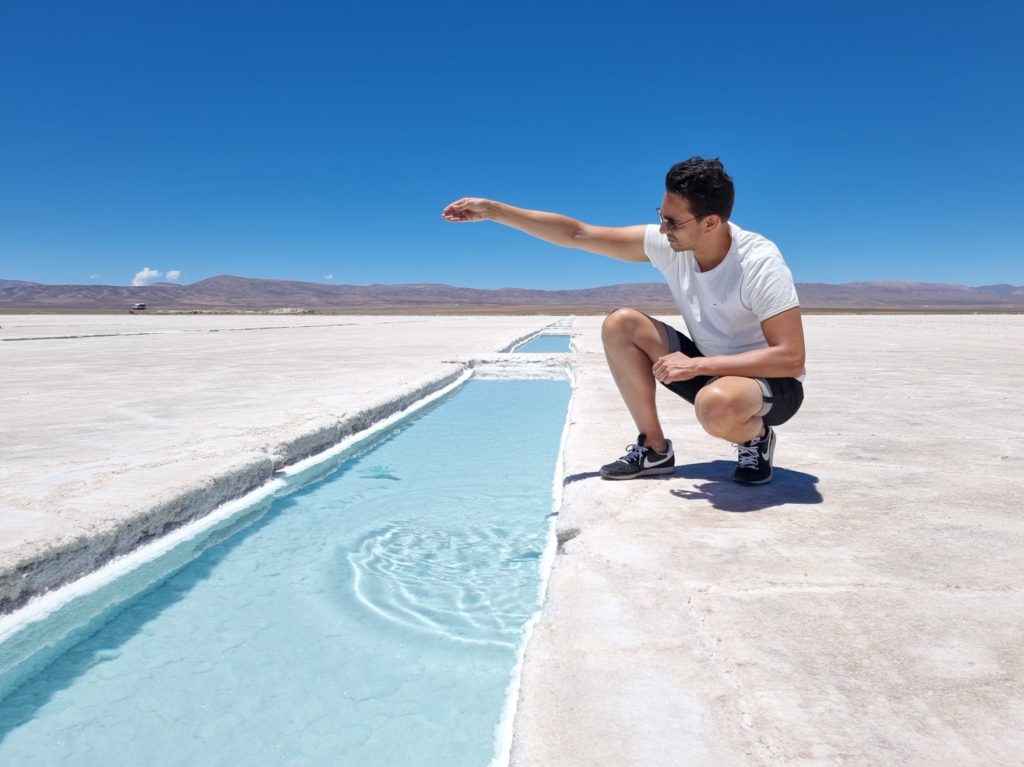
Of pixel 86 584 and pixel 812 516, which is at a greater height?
pixel 812 516

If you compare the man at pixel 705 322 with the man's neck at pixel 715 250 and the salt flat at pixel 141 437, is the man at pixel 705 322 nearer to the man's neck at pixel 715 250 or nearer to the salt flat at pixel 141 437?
the man's neck at pixel 715 250

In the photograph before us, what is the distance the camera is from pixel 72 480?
229 centimetres

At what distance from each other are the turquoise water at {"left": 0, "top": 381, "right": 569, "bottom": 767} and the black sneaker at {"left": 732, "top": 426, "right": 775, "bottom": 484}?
71cm

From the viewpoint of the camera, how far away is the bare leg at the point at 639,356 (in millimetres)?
2355

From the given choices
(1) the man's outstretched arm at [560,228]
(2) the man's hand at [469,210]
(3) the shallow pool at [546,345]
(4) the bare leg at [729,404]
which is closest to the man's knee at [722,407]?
(4) the bare leg at [729,404]

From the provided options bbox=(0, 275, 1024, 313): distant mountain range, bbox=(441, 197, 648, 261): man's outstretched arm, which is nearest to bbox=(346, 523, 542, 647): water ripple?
bbox=(441, 197, 648, 261): man's outstretched arm

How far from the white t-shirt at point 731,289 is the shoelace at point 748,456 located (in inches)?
12.2

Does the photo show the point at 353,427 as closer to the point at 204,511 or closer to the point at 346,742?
the point at 204,511

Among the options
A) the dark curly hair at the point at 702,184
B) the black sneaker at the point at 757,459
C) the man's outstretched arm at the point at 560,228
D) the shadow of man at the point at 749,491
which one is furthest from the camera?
the man's outstretched arm at the point at 560,228

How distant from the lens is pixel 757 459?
2.23 meters

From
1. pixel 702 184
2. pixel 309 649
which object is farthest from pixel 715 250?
pixel 309 649

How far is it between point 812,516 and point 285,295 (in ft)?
565

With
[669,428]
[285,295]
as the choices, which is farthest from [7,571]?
[285,295]

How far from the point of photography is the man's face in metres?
1.98
